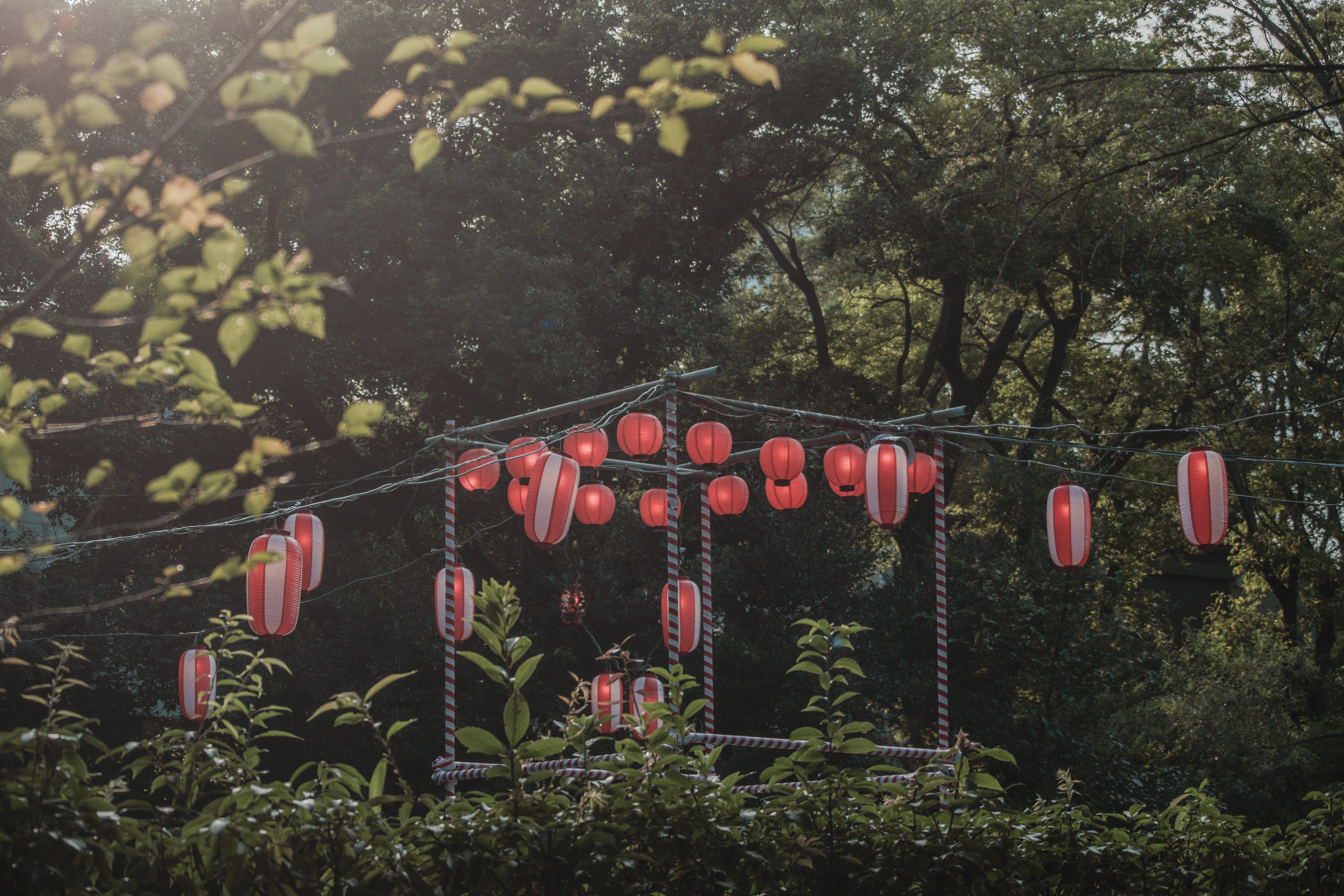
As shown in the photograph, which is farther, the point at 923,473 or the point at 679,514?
the point at 923,473

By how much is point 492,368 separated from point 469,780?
17.9 ft

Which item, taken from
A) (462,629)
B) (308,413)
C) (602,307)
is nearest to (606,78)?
(602,307)

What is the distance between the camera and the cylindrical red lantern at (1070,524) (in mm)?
7793

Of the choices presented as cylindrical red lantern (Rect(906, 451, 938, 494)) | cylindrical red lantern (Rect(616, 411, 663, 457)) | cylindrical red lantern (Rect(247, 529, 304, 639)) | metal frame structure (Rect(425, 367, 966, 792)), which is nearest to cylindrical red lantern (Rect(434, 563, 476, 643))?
metal frame structure (Rect(425, 367, 966, 792))

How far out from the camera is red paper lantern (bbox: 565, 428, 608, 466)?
9266 millimetres

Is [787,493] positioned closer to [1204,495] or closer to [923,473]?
[923,473]

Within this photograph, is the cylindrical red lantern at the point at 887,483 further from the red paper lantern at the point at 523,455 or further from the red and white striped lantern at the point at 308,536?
the red and white striped lantern at the point at 308,536

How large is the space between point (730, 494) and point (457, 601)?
2.95 m

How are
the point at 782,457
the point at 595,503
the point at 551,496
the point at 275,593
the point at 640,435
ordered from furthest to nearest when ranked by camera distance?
1. the point at 595,503
2. the point at 640,435
3. the point at 782,457
4. the point at 551,496
5. the point at 275,593

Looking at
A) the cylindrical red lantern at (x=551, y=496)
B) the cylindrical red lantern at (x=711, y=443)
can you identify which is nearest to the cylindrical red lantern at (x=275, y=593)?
the cylindrical red lantern at (x=551, y=496)

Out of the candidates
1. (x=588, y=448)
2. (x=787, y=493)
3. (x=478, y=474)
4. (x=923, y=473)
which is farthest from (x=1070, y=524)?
(x=478, y=474)

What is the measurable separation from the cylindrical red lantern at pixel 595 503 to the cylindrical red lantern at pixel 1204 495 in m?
4.84

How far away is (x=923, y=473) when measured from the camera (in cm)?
891

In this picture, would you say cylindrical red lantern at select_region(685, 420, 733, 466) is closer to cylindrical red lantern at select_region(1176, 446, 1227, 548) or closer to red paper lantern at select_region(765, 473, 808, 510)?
red paper lantern at select_region(765, 473, 808, 510)
